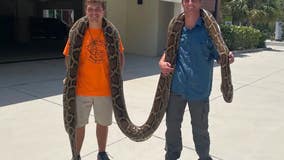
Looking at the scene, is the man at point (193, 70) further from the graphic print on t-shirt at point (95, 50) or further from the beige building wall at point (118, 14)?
the beige building wall at point (118, 14)

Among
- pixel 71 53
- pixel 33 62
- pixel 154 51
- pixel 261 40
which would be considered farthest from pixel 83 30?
pixel 261 40

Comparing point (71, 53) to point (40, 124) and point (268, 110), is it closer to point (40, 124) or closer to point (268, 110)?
point (40, 124)

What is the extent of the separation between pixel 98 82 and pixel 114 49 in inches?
13.6

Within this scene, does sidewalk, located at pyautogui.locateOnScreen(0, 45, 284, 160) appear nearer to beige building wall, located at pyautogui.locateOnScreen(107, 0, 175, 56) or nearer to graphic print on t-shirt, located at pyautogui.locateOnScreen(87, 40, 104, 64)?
graphic print on t-shirt, located at pyautogui.locateOnScreen(87, 40, 104, 64)

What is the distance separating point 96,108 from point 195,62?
105 cm

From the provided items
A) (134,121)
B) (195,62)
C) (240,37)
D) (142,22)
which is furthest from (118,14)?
(195,62)

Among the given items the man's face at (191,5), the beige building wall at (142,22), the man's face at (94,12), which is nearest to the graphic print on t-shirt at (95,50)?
the man's face at (94,12)

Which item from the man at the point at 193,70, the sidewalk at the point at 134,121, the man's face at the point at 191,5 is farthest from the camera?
the sidewalk at the point at 134,121

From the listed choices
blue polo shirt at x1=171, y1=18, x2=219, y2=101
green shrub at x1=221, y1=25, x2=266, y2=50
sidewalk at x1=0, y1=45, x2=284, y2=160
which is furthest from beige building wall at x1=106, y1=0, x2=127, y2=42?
blue polo shirt at x1=171, y1=18, x2=219, y2=101

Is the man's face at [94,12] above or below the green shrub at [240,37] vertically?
above

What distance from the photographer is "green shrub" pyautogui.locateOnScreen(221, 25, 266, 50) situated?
1891cm

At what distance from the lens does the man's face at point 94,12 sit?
3.27 m

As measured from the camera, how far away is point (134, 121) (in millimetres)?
5695

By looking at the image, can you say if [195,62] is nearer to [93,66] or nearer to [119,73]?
[119,73]
